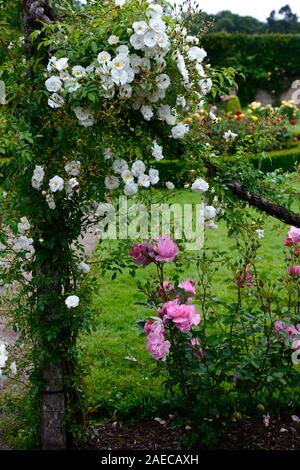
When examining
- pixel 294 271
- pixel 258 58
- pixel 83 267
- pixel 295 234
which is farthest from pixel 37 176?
pixel 258 58

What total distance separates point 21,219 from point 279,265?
12.1ft

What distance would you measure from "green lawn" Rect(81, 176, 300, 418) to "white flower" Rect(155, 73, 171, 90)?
1.91 feet

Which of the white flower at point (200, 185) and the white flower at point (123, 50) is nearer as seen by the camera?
the white flower at point (123, 50)

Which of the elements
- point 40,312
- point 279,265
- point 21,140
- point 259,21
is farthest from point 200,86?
point 259,21

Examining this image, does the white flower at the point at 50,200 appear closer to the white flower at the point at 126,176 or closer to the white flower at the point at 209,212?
the white flower at the point at 126,176

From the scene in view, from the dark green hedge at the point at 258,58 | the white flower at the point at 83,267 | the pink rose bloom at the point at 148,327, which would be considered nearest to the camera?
the pink rose bloom at the point at 148,327

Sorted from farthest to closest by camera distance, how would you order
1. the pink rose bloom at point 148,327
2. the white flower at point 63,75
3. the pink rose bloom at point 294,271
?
1. the pink rose bloom at point 294,271
2. the pink rose bloom at point 148,327
3. the white flower at point 63,75

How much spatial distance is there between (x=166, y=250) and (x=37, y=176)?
23.1 inches

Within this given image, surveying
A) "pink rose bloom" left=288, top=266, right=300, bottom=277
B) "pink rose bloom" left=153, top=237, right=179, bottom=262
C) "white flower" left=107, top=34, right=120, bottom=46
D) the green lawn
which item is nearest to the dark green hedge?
the green lawn

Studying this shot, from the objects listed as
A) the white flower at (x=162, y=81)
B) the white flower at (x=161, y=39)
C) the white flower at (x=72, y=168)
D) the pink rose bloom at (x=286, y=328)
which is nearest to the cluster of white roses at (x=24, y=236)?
the white flower at (x=72, y=168)

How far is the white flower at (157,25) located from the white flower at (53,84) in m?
0.38

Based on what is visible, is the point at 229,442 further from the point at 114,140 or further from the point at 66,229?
the point at 114,140

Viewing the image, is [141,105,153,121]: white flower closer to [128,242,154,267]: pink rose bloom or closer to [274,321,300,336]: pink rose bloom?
[128,242,154,267]: pink rose bloom

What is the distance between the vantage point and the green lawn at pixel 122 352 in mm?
3119
